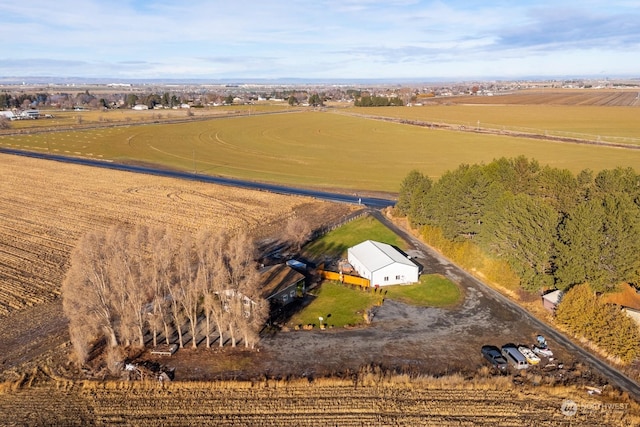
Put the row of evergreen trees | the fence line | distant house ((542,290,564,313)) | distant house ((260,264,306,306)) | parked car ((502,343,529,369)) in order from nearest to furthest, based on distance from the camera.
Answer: parked car ((502,343,529,369))
the row of evergreen trees
distant house ((260,264,306,306))
distant house ((542,290,564,313))
the fence line

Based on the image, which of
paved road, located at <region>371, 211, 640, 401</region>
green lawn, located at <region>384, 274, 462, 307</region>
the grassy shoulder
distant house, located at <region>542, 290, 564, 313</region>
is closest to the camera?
paved road, located at <region>371, 211, 640, 401</region>

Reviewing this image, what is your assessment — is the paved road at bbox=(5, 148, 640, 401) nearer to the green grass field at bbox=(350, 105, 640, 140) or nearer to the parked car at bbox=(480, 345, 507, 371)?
the parked car at bbox=(480, 345, 507, 371)

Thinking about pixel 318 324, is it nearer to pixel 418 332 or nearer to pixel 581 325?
pixel 418 332

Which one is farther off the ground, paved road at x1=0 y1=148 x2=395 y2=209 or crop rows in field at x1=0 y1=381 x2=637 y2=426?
paved road at x1=0 y1=148 x2=395 y2=209

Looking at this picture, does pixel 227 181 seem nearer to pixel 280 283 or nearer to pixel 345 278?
pixel 345 278

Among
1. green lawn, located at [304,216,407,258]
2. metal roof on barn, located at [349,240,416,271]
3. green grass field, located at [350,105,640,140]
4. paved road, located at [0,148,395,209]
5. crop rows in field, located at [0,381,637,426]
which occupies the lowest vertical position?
crop rows in field, located at [0,381,637,426]

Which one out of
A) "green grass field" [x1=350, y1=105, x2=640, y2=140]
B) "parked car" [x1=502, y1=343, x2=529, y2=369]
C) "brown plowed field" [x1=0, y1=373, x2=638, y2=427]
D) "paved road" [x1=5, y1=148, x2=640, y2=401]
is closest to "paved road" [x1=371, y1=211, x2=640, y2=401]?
"paved road" [x1=5, y1=148, x2=640, y2=401]

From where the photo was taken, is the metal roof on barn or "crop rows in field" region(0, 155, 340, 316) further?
the metal roof on barn

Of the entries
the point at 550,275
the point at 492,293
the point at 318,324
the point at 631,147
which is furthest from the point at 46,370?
the point at 631,147
